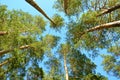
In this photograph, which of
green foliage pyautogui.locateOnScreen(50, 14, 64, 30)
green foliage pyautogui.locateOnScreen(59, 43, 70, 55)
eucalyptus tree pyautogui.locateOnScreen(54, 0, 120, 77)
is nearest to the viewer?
eucalyptus tree pyautogui.locateOnScreen(54, 0, 120, 77)

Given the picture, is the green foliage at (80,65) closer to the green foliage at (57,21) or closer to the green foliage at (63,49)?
the green foliage at (63,49)

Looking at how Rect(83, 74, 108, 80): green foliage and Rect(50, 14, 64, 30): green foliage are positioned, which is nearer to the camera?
Rect(83, 74, 108, 80): green foliage

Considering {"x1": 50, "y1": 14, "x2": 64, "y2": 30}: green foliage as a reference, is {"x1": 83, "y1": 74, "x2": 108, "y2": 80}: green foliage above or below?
below

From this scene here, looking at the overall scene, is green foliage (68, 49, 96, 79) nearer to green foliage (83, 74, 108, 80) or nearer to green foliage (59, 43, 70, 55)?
green foliage (59, 43, 70, 55)

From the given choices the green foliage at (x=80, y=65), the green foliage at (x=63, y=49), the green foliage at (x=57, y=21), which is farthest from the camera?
the green foliage at (x=63, y=49)

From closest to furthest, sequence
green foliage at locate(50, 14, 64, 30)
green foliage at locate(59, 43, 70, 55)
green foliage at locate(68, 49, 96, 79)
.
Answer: green foliage at locate(68, 49, 96, 79) < green foliage at locate(50, 14, 64, 30) < green foliage at locate(59, 43, 70, 55)

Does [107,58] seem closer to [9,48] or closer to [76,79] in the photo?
[76,79]

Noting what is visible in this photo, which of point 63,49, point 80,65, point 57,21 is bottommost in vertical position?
point 80,65

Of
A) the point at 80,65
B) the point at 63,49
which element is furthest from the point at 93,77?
the point at 63,49

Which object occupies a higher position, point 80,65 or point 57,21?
point 57,21

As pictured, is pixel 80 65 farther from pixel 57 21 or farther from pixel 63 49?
pixel 57 21

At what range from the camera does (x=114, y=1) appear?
15.5 meters

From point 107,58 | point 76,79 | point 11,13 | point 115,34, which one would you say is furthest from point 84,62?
point 11,13

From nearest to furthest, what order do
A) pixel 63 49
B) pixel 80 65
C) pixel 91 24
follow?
1. pixel 91 24
2. pixel 80 65
3. pixel 63 49
